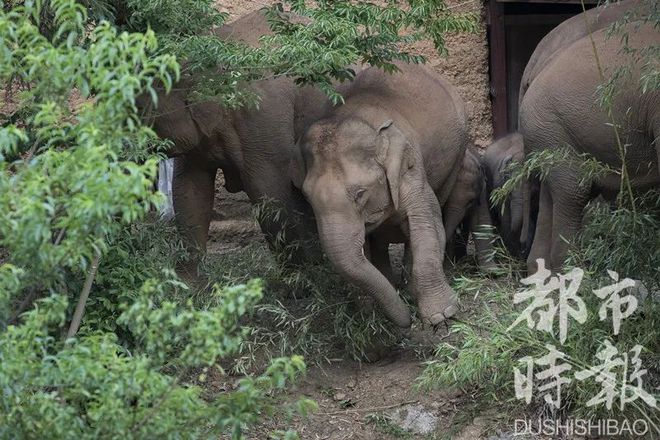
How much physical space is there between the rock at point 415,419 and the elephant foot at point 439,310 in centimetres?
45

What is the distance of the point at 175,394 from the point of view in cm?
466

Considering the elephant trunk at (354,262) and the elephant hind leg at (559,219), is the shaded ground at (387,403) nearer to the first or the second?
the elephant trunk at (354,262)

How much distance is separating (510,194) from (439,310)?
233cm

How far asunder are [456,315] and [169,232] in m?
1.72

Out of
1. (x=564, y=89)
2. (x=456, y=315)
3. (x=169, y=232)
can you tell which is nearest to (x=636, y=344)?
(x=456, y=315)

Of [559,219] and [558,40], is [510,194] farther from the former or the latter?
[559,219]

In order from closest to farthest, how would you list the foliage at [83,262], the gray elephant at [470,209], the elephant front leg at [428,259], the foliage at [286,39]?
the foliage at [83,262] → the foliage at [286,39] → the elephant front leg at [428,259] → the gray elephant at [470,209]

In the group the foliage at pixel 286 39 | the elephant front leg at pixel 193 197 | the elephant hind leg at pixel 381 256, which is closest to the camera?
the foliage at pixel 286 39

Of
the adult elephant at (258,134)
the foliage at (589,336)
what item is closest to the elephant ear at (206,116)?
the adult elephant at (258,134)

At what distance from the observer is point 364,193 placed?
7.39m

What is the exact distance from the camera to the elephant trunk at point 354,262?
23.5ft

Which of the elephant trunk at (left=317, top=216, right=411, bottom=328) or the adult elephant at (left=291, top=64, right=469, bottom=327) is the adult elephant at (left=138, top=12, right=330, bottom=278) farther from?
the elephant trunk at (left=317, top=216, right=411, bottom=328)

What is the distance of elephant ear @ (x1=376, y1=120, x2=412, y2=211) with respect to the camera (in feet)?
24.6

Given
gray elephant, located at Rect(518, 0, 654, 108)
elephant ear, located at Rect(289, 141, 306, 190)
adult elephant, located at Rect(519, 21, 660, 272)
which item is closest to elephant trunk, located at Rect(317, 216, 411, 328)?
elephant ear, located at Rect(289, 141, 306, 190)
